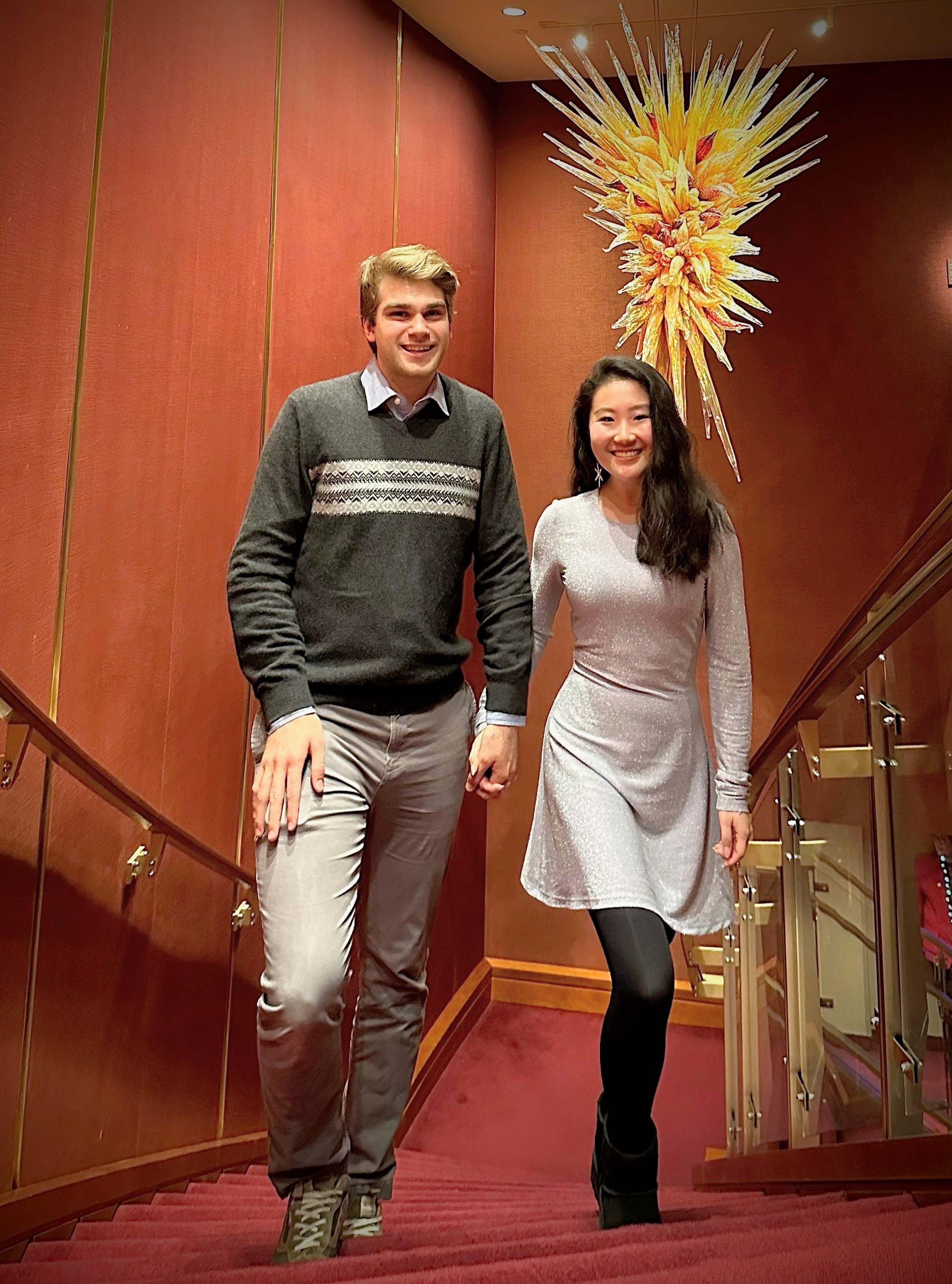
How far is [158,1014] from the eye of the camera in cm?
273

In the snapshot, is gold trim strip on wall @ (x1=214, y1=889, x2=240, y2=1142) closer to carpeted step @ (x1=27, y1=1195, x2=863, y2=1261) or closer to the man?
carpeted step @ (x1=27, y1=1195, x2=863, y2=1261)

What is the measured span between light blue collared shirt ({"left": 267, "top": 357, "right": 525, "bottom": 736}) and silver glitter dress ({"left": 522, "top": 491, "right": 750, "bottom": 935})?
0.19 meters

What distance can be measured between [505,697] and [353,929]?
18.7 inches

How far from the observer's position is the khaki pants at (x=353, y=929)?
6.03 ft

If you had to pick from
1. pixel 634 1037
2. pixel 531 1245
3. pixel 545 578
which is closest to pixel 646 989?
pixel 634 1037

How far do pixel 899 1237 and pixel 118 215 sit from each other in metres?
2.57

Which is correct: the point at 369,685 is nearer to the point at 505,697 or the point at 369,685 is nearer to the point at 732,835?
the point at 505,697

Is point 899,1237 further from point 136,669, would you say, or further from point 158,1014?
point 136,669

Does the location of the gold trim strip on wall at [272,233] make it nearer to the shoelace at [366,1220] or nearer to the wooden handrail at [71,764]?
the wooden handrail at [71,764]

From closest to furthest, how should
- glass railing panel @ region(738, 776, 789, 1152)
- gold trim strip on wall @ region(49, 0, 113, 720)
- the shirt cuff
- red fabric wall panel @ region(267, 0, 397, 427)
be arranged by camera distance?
1. the shirt cuff
2. gold trim strip on wall @ region(49, 0, 113, 720)
3. glass railing panel @ region(738, 776, 789, 1152)
4. red fabric wall panel @ region(267, 0, 397, 427)

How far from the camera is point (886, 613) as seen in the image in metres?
2.13

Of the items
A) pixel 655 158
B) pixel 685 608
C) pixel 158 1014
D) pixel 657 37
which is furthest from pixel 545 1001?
pixel 657 37

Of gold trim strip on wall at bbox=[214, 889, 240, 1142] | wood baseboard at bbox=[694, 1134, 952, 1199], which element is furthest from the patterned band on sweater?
gold trim strip on wall at bbox=[214, 889, 240, 1142]

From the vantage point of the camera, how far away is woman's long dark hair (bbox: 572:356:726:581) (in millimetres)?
2275
